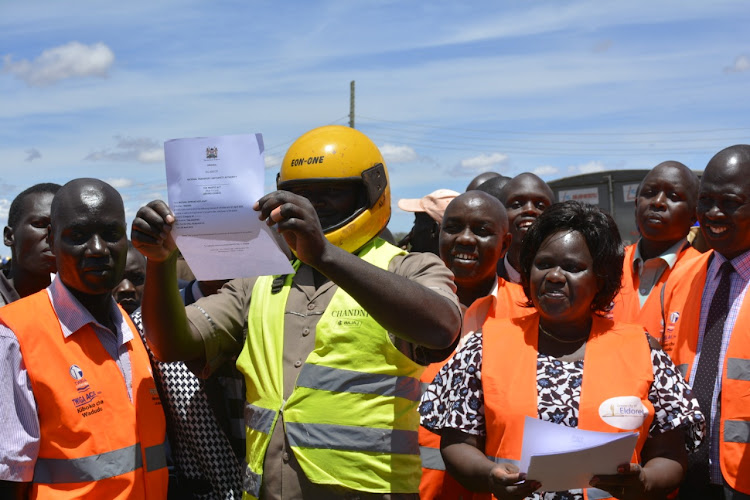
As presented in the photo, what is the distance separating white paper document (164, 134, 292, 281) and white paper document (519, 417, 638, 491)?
106 centimetres

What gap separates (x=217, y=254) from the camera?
2820mm

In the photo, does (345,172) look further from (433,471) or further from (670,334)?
(670,334)

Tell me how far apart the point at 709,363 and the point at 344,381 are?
219 cm

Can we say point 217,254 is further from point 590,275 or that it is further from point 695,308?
point 695,308

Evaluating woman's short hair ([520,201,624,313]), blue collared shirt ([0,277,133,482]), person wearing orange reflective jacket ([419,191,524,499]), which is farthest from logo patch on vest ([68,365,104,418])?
person wearing orange reflective jacket ([419,191,524,499])

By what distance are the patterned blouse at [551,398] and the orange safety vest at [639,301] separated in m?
1.49

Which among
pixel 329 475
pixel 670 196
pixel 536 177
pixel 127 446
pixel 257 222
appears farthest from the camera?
pixel 536 177

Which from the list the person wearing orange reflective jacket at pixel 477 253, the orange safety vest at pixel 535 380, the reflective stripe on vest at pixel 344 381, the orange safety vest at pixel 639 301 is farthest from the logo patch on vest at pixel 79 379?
the orange safety vest at pixel 639 301

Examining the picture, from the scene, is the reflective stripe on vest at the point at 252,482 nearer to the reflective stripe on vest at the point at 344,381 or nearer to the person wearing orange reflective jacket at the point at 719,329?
the reflective stripe on vest at the point at 344,381

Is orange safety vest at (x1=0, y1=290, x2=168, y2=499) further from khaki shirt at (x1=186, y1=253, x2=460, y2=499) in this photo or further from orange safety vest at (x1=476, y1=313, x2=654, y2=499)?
orange safety vest at (x1=476, y1=313, x2=654, y2=499)

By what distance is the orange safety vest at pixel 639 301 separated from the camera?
15.6 feet

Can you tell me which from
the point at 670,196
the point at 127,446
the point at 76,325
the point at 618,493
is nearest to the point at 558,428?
the point at 618,493

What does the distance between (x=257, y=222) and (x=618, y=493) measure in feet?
5.39

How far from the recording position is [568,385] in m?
3.12
